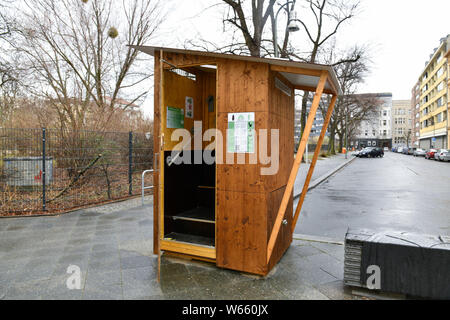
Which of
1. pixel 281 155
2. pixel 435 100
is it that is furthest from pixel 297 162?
pixel 435 100

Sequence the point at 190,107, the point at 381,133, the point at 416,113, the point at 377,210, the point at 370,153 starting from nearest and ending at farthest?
the point at 190,107, the point at 377,210, the point at 370,153, the point at 416,113, the point at 381,133

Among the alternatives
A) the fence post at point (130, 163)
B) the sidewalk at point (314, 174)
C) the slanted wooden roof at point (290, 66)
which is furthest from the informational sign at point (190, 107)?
the sidewalk at point (314, 174)

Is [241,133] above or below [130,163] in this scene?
above

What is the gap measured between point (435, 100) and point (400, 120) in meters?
44.9

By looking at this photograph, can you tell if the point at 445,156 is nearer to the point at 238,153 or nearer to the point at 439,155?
the point at 439,155

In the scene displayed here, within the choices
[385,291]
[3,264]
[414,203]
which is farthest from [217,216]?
[414,203]

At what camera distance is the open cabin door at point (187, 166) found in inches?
172

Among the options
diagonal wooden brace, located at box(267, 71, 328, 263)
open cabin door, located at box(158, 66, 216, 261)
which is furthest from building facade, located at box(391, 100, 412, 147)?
diagonal wooden brace, located at box(267, 71, 328, 263)

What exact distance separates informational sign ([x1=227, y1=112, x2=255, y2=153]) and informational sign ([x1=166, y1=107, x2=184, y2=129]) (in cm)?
112

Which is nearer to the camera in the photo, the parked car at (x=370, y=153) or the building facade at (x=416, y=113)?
the parked car at (x=370, y=153)

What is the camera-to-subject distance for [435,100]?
5709 centimetres

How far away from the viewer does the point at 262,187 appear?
3682 millimetres

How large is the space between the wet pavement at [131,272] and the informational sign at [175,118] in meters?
1.97

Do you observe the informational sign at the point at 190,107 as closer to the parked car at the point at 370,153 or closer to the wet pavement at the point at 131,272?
the wet pavement at the point at 131,272
